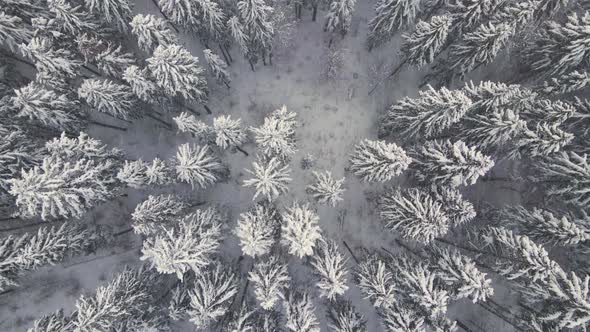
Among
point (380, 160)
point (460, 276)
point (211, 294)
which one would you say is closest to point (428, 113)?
point (380, 160)

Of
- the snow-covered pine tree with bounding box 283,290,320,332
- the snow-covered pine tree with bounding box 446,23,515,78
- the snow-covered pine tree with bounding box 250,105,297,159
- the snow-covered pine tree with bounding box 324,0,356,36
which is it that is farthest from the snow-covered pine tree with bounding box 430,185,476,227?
the snow-covered pine tree with bounding box 324,0,356,36

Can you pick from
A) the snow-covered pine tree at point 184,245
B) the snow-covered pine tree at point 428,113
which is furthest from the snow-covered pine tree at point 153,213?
the snow-covered pine tree at point 428,113

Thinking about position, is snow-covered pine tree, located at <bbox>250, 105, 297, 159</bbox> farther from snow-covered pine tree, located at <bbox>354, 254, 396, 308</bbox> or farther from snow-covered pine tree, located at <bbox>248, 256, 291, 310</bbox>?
snow-covered pine tree, located at <bbox>354, 254, 396, 308</bbox>

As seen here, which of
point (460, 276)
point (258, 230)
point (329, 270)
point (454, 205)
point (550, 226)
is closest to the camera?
point (460, 276)

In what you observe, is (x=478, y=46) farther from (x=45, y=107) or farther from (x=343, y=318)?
(x=45, y=107)

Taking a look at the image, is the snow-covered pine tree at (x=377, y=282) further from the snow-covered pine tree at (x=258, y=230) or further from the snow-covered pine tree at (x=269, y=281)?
the snow-covered pine tree at (x=258, y=230)

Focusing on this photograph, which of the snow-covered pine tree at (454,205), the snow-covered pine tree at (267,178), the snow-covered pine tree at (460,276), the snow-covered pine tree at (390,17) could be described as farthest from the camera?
the snow-covered pine tree at (390,17)

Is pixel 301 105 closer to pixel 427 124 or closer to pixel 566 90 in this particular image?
pixel 427 124
